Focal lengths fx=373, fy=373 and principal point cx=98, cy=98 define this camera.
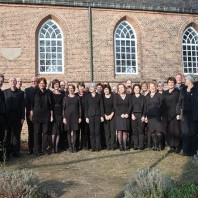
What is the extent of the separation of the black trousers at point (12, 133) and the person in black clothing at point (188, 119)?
169 inches

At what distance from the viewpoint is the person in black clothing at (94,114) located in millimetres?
10508

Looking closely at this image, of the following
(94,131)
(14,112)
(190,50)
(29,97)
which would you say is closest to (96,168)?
(94,131)

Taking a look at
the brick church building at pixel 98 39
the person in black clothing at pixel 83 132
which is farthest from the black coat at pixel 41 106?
the brick church building at pixel 98 39

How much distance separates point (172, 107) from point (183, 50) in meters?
11.3

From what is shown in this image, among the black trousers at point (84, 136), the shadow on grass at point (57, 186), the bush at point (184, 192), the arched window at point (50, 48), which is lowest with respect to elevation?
the shadow on grass at point (57, 186)

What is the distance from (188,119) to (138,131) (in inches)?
60.7

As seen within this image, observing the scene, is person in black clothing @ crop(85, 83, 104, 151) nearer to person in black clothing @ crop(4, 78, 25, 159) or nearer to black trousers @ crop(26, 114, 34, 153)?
black trousers @ crop(26, 114, 34, 153)

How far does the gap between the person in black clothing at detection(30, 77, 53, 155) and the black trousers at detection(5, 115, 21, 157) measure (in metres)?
0.45

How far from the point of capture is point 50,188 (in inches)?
258

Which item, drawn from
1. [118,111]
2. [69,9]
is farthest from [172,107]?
[69,9]

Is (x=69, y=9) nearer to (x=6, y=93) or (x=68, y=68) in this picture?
(x=68, y=68)

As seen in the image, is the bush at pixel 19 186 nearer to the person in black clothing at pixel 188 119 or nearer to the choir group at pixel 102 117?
the choir group at pixel 102 117

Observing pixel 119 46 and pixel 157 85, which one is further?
pixel 119 46

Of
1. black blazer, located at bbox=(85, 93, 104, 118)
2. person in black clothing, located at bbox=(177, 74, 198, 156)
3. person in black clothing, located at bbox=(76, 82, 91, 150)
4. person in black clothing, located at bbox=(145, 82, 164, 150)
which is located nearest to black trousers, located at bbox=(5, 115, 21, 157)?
person in black clothing, located at bbox=(76, 82, 91, 150)
